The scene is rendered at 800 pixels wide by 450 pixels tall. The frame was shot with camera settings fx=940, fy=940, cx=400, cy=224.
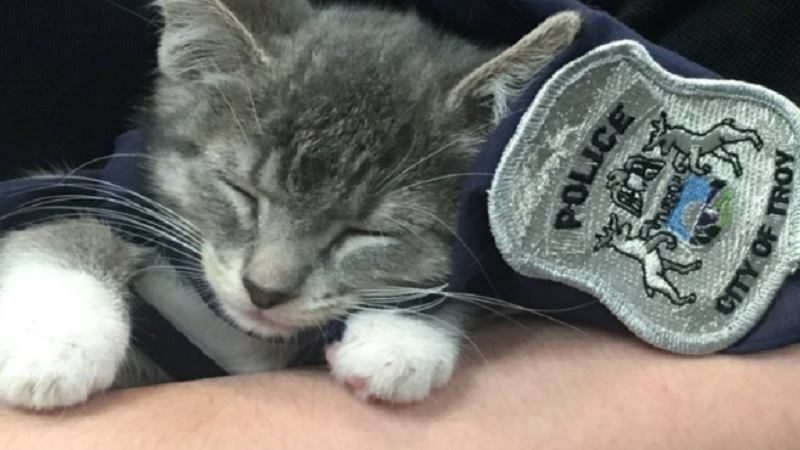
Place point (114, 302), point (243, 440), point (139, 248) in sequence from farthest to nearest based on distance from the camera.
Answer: point (139, 248) < point (114, 302) < point (243, 440)

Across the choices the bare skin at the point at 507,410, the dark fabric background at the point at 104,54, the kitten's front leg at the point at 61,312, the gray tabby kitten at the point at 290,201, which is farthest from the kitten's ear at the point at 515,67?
the kitten's front leg at the point at 61,312

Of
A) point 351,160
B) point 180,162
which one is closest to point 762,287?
point 351,160

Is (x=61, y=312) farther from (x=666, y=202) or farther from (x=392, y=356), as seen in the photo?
(x=666, y=202)

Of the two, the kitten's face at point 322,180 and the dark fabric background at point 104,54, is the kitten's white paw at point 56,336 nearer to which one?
the kitten's face at point 322,180

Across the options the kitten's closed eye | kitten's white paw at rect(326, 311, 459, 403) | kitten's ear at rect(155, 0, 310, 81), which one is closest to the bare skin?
kitten's white paw at rect(326, 311, 459, 403)

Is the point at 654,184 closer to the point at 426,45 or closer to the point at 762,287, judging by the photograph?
the point at 762,287
